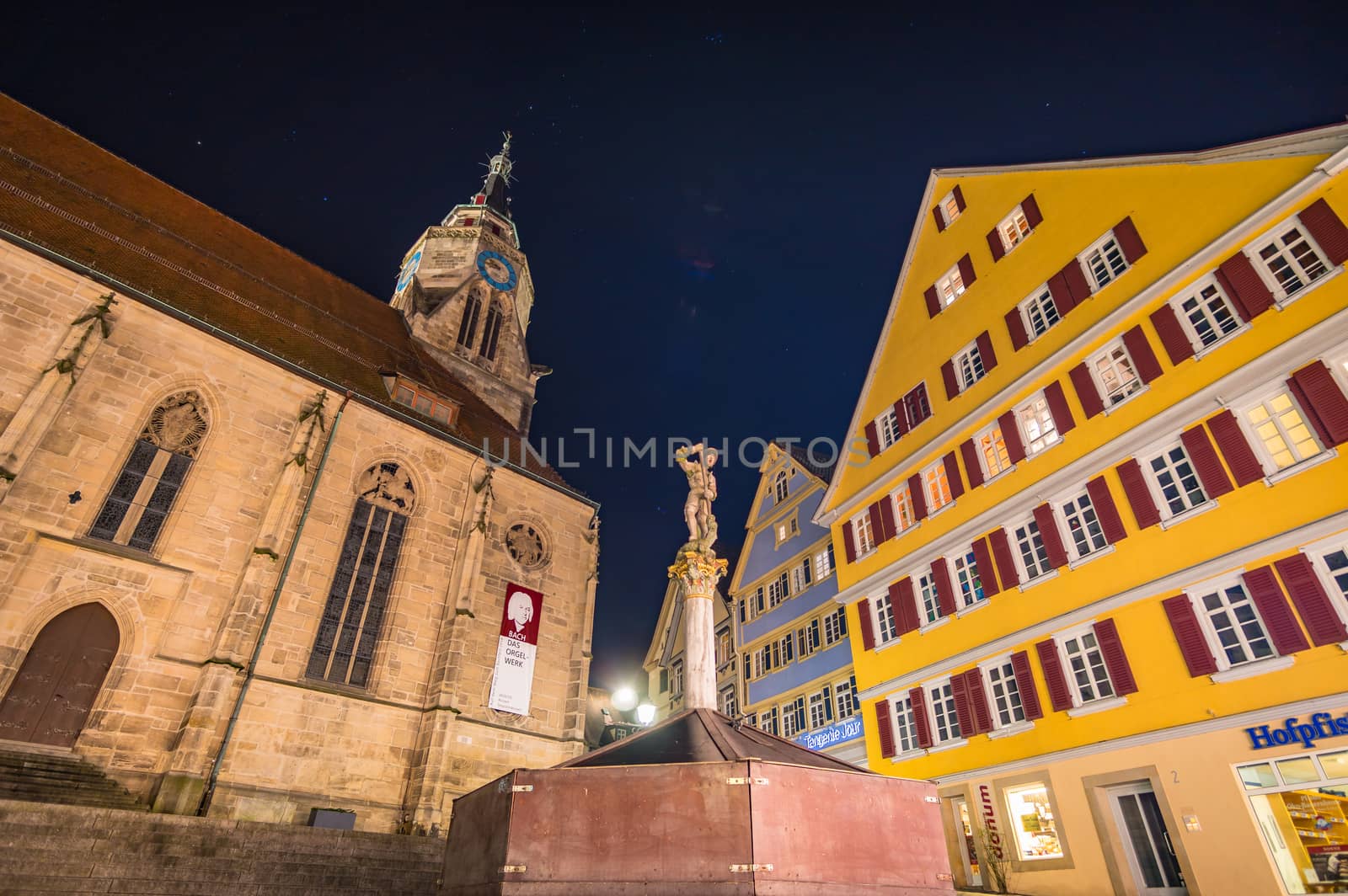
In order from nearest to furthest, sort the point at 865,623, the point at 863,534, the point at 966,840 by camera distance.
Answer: the point at 966,840 → the point at 865,623 → the point at 863,534

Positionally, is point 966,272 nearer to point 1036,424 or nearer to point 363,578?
point 1036,424

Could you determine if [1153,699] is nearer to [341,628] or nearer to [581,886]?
[581,886]

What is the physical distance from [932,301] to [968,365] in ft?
10.2

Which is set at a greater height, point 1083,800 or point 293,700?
point 293,700

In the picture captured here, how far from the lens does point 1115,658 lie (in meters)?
12.5

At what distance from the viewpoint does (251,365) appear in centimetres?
1738

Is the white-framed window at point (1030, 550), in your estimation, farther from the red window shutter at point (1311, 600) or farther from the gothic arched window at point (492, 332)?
the gothic arched window at point (492, 332)

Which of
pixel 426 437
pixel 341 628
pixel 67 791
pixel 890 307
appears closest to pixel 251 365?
pixel 426 437

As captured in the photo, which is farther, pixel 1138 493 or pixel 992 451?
pixel 992 451

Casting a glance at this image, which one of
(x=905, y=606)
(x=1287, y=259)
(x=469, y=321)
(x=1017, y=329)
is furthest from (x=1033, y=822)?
(x=469, y=321)

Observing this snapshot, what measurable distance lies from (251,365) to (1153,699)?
2083 cm

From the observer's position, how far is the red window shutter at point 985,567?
15500 mm

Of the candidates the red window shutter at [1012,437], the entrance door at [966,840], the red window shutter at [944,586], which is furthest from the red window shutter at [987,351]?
the entrance door at [966,840]

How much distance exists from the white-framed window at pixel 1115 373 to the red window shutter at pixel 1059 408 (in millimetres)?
776
